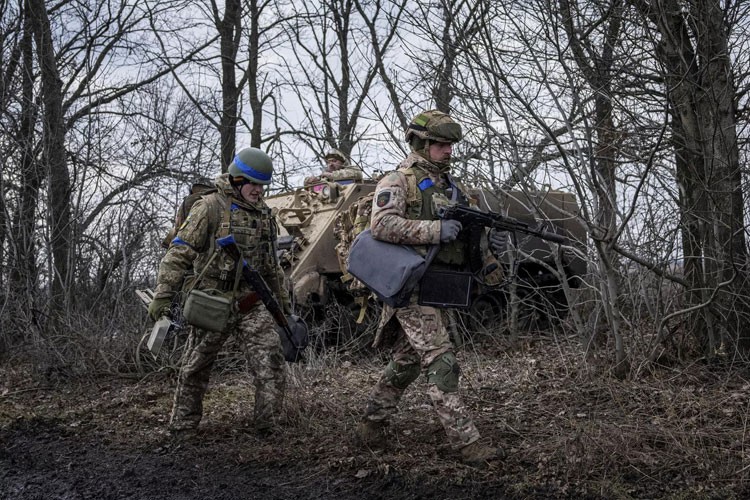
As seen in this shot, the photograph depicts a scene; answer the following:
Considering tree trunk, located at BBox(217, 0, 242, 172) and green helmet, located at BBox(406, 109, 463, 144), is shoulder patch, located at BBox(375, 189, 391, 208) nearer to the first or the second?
green helmet, located at BBox(406, 109, 463, 144)

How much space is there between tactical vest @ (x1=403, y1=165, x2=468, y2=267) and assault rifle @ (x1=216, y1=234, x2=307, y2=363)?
134cm

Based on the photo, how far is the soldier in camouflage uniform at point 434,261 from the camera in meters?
4.97

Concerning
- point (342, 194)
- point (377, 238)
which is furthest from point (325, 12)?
point (377, 238)

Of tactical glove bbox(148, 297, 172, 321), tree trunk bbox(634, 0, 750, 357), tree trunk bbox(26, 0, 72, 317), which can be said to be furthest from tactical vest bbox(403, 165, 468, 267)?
tree trunk bbox(26, 0, 72, 317)

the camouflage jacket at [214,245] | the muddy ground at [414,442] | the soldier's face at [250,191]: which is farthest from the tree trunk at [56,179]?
the soldier's face at [250,191]

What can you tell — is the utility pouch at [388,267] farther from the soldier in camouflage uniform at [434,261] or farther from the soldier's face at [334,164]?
the soldier's face at [334,164]

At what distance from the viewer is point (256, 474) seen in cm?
517

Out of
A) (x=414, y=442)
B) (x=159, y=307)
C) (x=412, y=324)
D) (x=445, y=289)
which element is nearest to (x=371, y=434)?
(x=414, y=442)

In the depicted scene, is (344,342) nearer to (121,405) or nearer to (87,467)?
(121,405)

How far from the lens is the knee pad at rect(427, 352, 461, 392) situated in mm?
4977

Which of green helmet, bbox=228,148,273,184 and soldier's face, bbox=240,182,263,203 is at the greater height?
green helmet, bbox=228,148,273,184

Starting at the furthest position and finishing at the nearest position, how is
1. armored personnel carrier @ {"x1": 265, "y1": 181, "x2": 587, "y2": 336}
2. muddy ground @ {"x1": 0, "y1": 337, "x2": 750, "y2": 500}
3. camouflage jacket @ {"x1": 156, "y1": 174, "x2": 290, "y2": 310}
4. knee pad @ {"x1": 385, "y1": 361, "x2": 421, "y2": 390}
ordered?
armored personnel carrier @ {"x1": 265, "y1": 181, "x2": 587, "y2": 336} → camouflage jacket @ {"x1": 156, "y1": 174, "x2": 290, "y2": 310} → knee pad @ {"x1": 385, "y1": 361, "x2": 421, "y2": 390} → muddy ground @ {"x1": 0, "y1": 337, "x2": 750, "y2": 500}

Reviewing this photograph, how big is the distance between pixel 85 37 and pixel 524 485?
39.0 ft

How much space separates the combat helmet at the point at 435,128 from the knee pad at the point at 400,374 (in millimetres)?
1337
